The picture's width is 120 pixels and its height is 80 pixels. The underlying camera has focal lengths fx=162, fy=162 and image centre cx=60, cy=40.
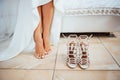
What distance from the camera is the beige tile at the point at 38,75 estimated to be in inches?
A: 36.4

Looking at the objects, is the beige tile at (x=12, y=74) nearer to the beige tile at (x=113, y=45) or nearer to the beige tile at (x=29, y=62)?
the beige tile at (x=29, y=62)

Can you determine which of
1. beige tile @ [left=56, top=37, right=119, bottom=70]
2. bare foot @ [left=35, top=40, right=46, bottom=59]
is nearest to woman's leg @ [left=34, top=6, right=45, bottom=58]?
bare foot @ [left=35, top=40, right=46, bottom=59]

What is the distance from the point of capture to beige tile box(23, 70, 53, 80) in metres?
0.92

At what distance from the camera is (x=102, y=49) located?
1.35 metres

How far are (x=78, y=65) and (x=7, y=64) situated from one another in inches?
18.9

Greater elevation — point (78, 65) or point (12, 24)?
point (12, 24)

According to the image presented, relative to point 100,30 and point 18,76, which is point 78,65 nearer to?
point 18,76

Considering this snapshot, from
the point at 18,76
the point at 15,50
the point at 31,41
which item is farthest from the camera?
the point at 31,41

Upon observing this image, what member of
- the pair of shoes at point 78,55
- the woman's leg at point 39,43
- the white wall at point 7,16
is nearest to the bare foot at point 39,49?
the woman's leg at point 39,43

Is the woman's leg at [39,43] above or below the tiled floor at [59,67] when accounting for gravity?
above

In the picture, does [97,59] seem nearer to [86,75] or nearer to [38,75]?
[86,75]

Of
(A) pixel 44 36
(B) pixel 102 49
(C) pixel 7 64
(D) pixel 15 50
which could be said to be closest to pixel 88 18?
(B) pixel 102 49

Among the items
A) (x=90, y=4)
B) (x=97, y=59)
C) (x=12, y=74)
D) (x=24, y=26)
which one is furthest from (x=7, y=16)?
(x=97, y=59)

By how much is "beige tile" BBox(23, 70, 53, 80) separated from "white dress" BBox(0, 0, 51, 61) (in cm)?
26
